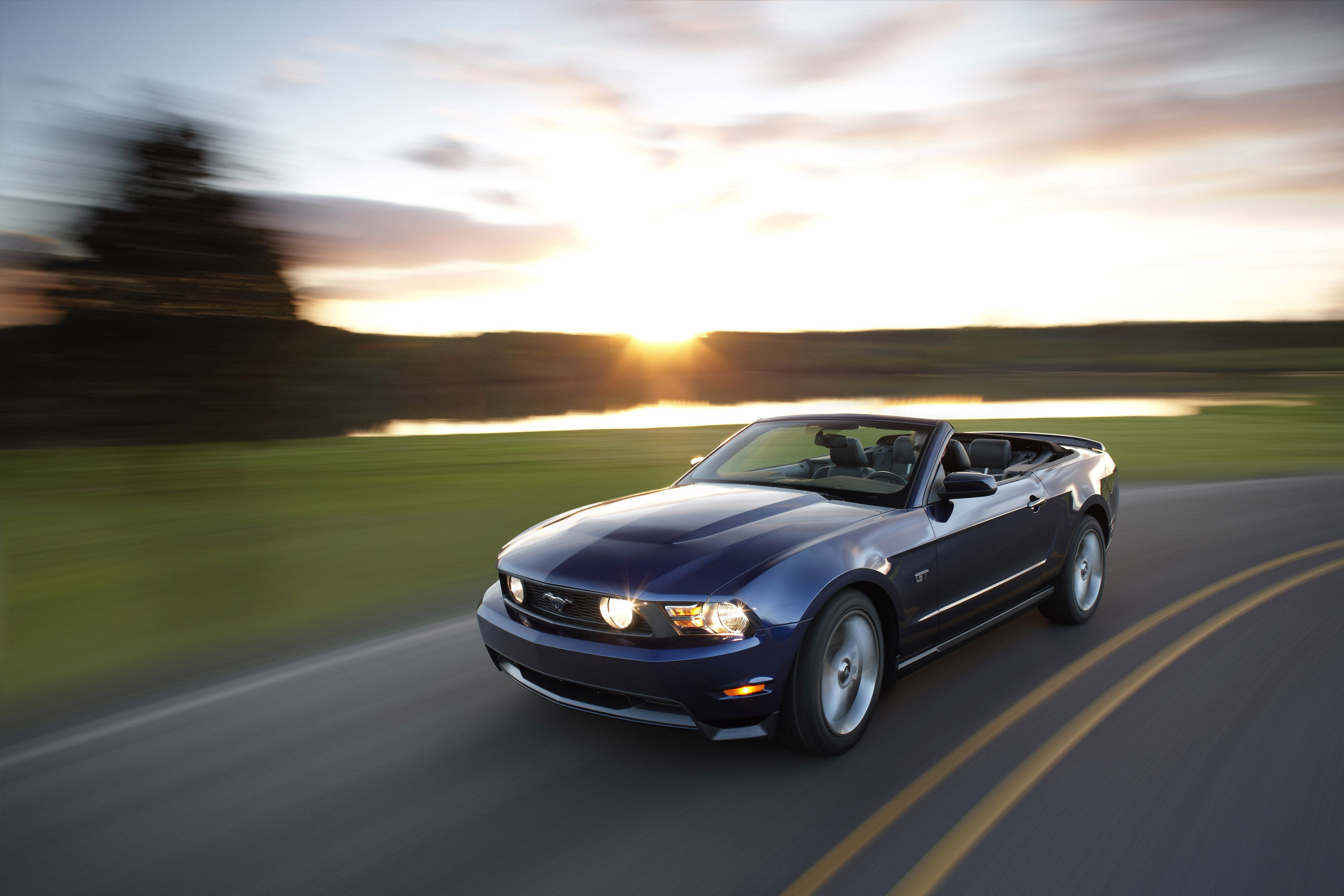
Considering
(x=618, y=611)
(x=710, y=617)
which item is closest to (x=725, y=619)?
(x=710, y=617)

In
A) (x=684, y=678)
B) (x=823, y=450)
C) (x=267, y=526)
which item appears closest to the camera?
(x=684, y=678)

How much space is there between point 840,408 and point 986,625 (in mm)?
14951

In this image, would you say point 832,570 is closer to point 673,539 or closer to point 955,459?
point 673,539

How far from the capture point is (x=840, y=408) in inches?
762

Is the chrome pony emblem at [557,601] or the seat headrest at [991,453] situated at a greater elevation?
the seat headrest at [991,453]

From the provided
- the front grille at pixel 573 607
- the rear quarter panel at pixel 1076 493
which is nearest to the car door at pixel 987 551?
the rear quarter panel at pixel 1076 493

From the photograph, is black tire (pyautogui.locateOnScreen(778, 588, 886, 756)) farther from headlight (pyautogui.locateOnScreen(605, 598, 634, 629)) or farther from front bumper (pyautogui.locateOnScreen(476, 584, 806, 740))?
headlight (pyautogui.locateOnScreen(605, 598, 634, 629))

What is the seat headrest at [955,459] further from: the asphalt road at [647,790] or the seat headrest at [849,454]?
the asphalt road at [647,790]

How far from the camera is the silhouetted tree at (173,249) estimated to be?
10.1m

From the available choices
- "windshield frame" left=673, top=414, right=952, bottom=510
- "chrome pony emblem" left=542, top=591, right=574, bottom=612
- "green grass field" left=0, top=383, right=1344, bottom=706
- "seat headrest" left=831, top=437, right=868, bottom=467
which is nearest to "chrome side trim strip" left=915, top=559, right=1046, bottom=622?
"windshield frame" left=673, top=414, right=952, bottom=510

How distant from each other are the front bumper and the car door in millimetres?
1217

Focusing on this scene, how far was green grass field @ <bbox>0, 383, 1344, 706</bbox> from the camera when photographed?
5672mm

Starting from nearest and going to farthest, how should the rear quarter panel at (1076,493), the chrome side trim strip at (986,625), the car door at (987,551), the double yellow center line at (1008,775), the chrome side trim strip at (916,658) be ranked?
the double yellow center line at (1008,775)
the chrome side trim strip at (916,658)
the chrome side trim strip at (986,625)
the car door at (987,551)
the rear quarter panel at (1076,493)

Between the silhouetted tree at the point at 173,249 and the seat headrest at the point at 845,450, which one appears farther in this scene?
the silhouetted tree at the point at 173,249
